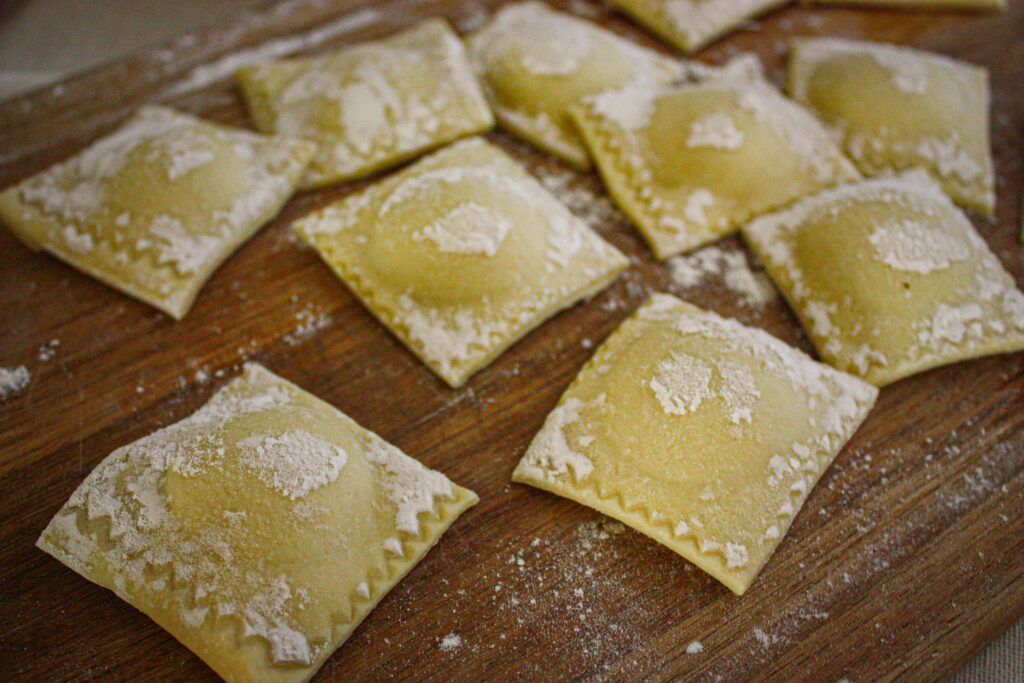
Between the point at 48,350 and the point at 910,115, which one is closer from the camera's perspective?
the point at 48,350

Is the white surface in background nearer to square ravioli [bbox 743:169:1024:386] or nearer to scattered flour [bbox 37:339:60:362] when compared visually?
scattered flour [bbox 37:339:60:362]

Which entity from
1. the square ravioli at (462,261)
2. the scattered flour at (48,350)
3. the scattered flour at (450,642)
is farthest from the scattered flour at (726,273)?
the scattered flour at (48,350)

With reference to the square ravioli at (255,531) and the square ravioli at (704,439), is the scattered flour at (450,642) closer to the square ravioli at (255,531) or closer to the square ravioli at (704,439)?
the square ravioli at (255,531)

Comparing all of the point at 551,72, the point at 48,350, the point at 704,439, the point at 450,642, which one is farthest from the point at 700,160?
the point at 48,350

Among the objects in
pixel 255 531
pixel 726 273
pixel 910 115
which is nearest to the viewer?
pixel 255 531

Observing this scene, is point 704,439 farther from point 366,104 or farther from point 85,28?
point 85,28

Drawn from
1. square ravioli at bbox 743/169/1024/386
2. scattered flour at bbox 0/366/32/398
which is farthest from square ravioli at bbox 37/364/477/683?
square ravioli at bbox 743/169/1024/386

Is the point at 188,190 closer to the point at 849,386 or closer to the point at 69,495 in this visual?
the point at 69,495
